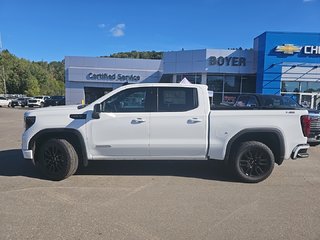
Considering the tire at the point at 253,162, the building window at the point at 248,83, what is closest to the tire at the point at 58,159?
the tire at the point at 253,162

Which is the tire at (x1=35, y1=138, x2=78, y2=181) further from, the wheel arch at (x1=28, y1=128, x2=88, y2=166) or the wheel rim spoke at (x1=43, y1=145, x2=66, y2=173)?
the wheel arch at (x1=28, y1=128, x2=88, y2=166)

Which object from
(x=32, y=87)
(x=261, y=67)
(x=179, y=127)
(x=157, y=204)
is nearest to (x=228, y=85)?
(x=261, y=67)

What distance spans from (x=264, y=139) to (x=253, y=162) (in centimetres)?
56

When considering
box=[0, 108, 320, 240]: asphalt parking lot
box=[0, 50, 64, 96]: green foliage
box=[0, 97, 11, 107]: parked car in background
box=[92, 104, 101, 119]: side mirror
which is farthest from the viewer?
box=[0, 50, 64, 96]: green foliage

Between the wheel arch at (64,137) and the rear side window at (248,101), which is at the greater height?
the rear side window at (248,101)

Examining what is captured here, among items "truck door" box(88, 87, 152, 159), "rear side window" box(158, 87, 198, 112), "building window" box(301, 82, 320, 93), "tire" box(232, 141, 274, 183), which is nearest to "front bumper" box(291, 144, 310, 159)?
"tire" box(232, 141, 274, 183)

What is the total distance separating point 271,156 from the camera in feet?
Result: 21.2

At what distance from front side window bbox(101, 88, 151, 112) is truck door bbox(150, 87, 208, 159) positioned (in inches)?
10.7

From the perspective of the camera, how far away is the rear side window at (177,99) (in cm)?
650

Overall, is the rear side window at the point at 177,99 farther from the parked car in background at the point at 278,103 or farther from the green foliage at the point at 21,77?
the green foliage at the point at 21,77

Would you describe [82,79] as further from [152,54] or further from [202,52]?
[152,54]

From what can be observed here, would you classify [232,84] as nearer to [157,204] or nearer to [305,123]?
[305,123]

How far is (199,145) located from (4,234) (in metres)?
3.71

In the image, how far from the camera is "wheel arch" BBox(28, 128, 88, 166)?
6352 mm
